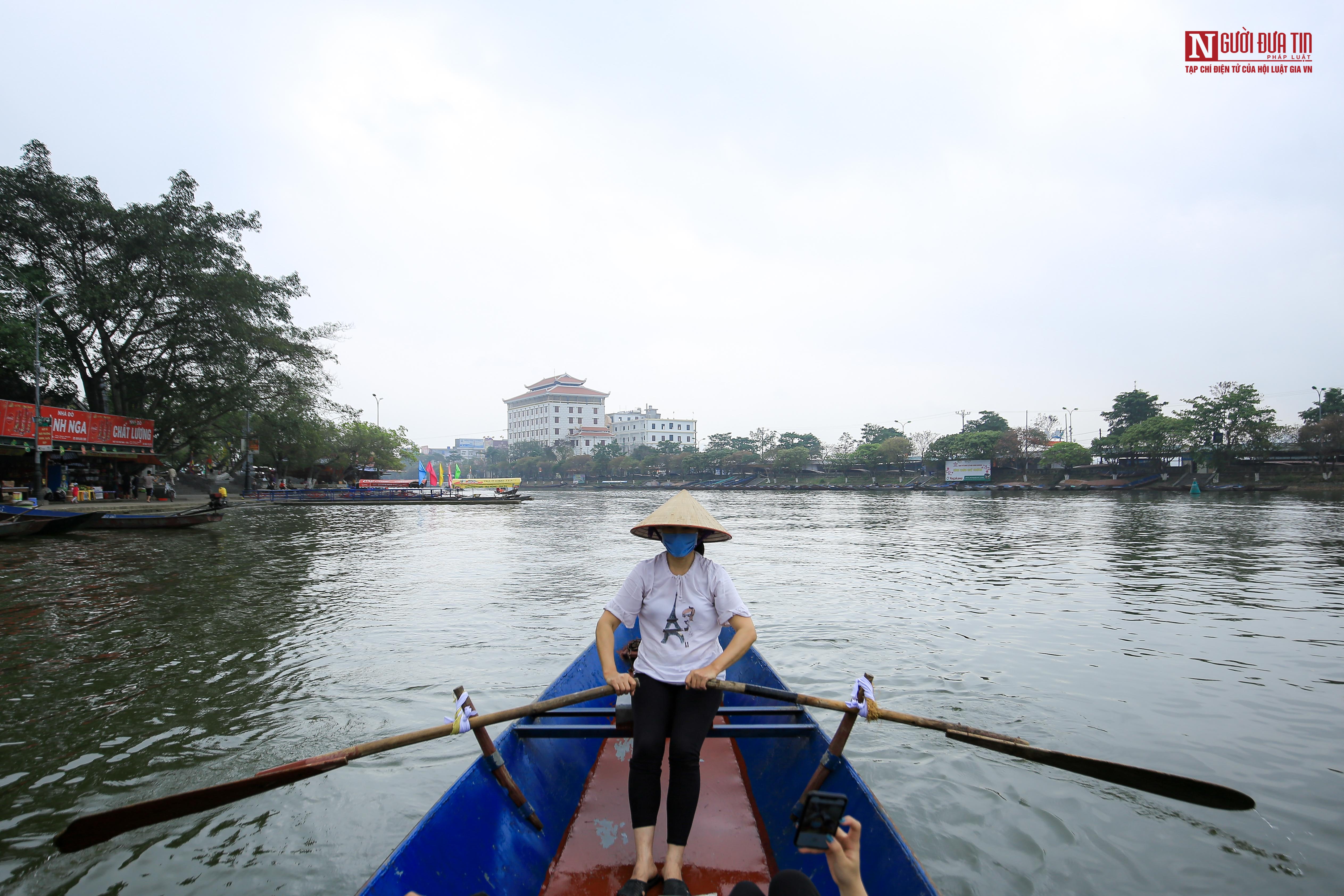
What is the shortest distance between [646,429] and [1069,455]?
80.6m

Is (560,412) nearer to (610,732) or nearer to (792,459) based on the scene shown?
(792,459)

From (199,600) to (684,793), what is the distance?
10534mm

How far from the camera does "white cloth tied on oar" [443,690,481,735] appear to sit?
3.02 metres

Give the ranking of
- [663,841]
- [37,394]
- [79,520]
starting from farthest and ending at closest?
[37,394], [79,520], [663,841]

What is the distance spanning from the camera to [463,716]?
3.05 m

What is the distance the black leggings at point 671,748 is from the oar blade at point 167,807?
130 centimetres

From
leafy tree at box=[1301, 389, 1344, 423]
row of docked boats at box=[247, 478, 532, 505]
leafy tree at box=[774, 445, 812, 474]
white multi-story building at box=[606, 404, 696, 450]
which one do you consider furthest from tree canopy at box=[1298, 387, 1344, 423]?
white multi-story building at box=[606, 404, 696, 450]

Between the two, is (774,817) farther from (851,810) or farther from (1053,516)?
(1053,516)

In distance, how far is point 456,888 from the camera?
8.18 ft

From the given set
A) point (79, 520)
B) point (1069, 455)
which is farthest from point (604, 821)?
point (1069, 455)

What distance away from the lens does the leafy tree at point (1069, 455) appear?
211 ft

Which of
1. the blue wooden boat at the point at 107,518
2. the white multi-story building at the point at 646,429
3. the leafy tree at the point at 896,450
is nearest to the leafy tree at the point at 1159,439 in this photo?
the leafy tree at the point at 896,450

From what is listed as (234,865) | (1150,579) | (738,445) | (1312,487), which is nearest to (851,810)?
(234,865)

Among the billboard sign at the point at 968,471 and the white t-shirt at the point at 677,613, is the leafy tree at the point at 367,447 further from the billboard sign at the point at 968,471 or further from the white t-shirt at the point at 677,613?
the billboard sign at the point at 968,471
